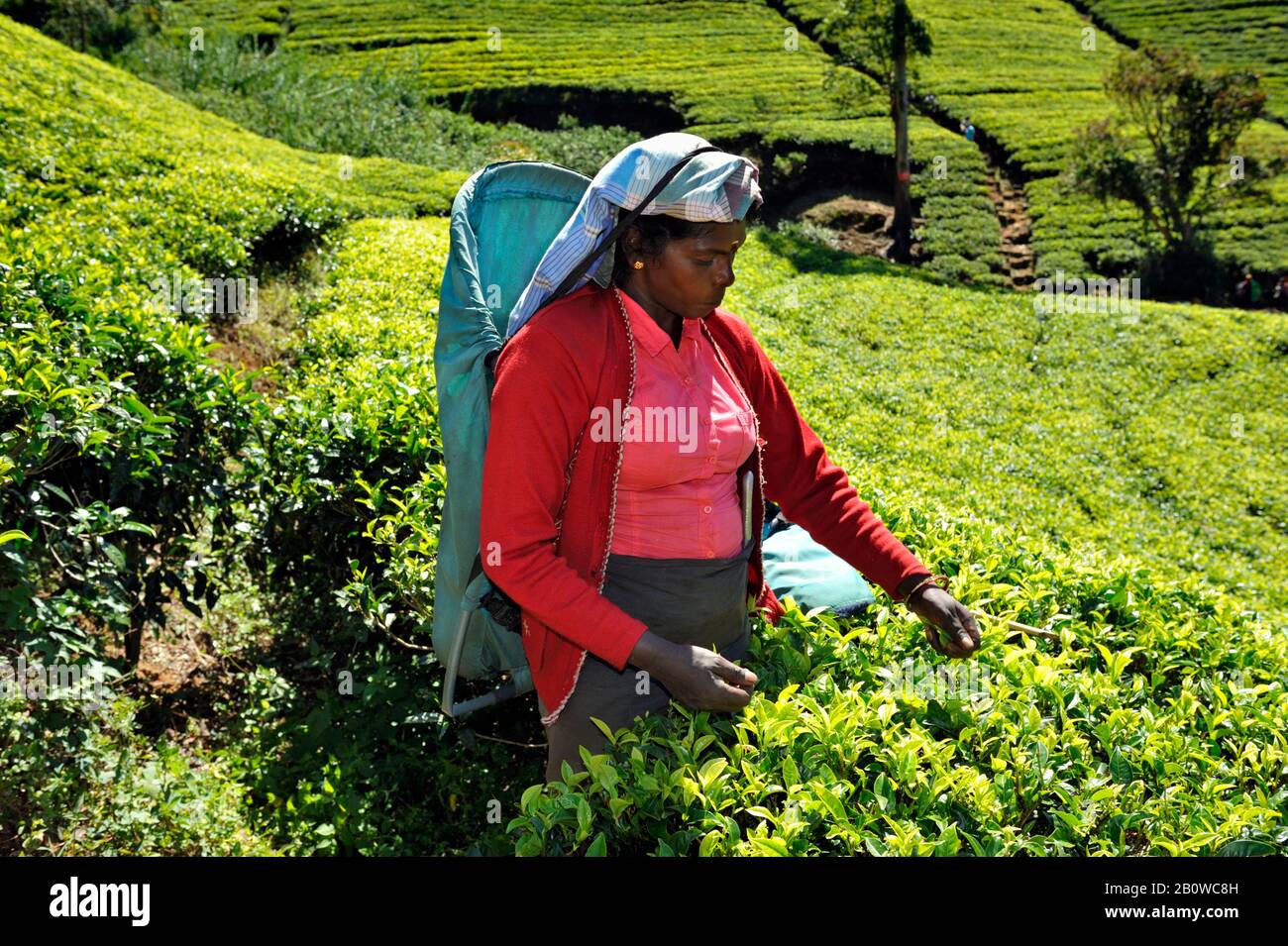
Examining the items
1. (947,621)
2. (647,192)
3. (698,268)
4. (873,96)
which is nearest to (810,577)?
(947,621)

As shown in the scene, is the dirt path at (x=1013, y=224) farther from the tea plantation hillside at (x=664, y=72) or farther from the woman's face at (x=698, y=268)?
the woman's face at (x=698, y=268)

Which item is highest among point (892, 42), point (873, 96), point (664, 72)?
point (664, 72)

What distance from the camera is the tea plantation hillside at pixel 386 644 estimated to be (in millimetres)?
1945

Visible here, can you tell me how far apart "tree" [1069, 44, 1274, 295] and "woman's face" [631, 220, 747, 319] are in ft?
72.6

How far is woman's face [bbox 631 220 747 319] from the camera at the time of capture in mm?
2129

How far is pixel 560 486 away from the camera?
2074 mm

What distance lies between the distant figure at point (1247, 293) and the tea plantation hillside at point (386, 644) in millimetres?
14979

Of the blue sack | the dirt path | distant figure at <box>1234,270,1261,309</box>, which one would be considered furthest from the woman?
distant figure at <box>1234,270,1261,309</box>

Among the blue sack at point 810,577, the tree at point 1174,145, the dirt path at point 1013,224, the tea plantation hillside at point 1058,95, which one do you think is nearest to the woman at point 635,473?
the blue sack at point 810,577

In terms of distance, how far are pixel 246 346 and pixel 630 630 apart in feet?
19.0

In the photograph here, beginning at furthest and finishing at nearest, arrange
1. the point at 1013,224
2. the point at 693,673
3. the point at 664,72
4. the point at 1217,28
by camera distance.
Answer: the point at 1217,28, the point at 664,72, the point at 1013,224, the point at 693,673

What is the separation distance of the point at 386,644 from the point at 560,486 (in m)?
2.04

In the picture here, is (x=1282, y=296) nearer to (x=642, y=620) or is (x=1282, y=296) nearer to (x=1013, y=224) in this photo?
(x=1013, y=224)
